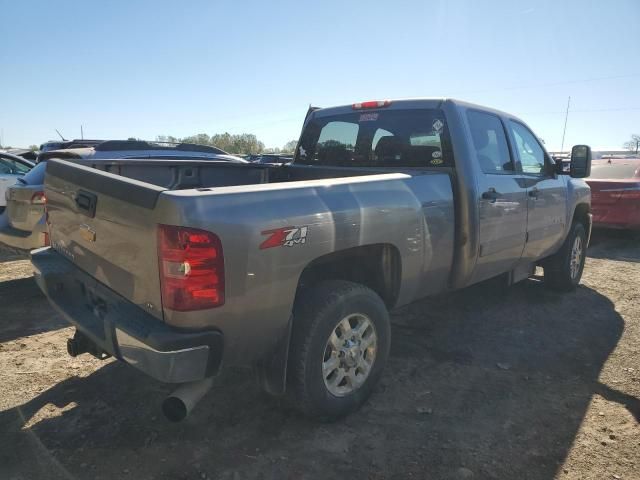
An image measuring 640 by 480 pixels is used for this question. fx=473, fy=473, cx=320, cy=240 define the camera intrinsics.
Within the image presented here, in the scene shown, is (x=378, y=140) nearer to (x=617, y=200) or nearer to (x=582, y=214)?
(x=582, y=214)

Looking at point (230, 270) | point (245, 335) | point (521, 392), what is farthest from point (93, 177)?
point (521, 392)

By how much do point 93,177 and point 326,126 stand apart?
7.95 feet

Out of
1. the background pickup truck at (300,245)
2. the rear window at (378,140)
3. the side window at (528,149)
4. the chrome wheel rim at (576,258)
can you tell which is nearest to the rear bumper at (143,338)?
the background pickup truck at (300,245)

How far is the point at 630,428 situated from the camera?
2861 millimetres

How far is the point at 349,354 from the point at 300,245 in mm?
855

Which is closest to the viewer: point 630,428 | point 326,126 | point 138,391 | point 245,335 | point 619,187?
point 245,335

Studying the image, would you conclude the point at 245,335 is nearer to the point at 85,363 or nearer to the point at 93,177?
the point at 93,177

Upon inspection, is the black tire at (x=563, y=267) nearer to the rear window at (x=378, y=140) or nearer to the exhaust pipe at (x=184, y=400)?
the rear window at (x=378, y=140)

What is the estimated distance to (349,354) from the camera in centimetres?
286

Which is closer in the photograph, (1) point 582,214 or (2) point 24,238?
(2) point 24,238

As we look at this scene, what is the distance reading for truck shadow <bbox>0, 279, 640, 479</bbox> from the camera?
248 cm

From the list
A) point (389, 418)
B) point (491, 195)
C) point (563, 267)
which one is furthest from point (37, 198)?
point (563, 267)

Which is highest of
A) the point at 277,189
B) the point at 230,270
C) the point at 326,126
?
the point at 326,126

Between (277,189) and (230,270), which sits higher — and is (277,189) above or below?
above
